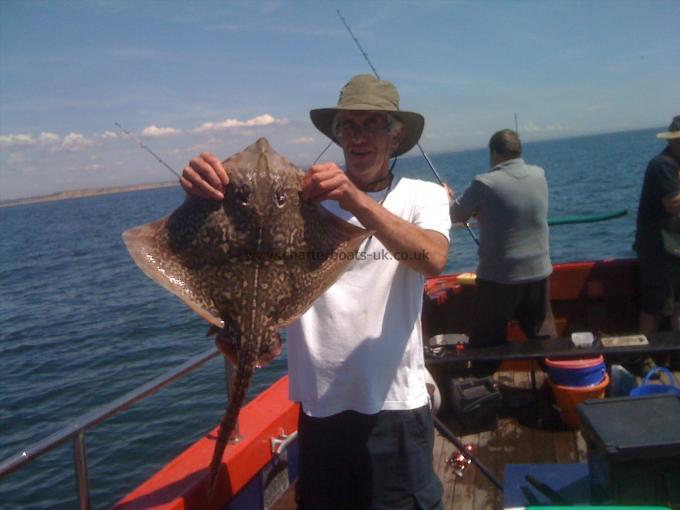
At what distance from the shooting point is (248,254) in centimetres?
216

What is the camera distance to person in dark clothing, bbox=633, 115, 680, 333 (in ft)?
18.6

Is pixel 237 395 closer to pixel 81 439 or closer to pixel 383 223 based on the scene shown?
pixel 383 223

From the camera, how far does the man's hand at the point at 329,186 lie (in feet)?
6.99

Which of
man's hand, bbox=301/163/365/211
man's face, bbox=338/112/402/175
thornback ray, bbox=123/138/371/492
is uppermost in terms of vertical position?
man's face, bbox=338/112/402/175

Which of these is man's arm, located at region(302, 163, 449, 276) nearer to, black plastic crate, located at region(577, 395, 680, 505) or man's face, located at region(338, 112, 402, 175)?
man's face, located at region(338, 112, 402, 175)

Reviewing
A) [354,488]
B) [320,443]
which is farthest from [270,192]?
[354,488]

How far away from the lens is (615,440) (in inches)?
106

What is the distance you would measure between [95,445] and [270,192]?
8849 mm

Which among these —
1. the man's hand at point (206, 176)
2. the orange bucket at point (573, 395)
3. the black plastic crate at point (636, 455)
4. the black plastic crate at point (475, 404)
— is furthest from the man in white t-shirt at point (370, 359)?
the orange bucket at point (573, 395)

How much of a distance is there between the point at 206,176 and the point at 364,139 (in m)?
0.81

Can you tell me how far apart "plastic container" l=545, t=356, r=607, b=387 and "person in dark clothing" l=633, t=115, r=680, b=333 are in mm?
1475

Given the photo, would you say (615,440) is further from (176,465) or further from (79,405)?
(79,405)

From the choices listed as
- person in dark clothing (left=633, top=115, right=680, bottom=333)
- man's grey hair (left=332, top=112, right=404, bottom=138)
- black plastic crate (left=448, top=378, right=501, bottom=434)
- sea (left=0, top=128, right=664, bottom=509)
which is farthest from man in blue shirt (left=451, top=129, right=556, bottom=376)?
man's grey hair (left=332, top=112, right=404, bottom=138)

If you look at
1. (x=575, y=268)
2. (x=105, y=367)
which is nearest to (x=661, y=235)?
(x=575, y=268)
